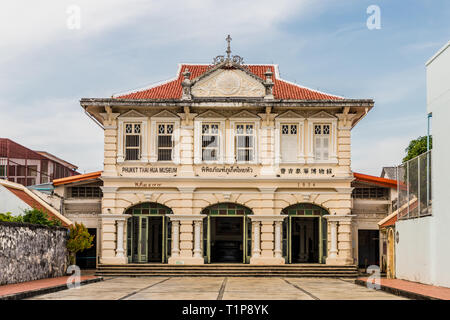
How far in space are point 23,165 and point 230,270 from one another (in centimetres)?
1246

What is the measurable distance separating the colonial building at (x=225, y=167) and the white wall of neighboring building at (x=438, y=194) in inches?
335

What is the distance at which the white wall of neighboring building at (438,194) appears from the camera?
20.0m

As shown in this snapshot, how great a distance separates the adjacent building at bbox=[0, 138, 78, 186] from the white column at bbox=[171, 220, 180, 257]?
841cm

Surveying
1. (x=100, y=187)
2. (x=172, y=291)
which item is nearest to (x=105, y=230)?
(x=100, y=187)

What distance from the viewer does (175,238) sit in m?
30.6

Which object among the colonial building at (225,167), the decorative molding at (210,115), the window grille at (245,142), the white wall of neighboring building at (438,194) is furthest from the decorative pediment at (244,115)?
the white wall of neighboring building at (438,194)

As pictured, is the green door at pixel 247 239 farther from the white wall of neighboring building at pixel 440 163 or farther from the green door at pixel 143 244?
the white wall of neighboring building at pixel 440 163

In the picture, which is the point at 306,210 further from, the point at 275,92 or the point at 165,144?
the point at 165,144

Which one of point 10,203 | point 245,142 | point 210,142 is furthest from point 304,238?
point 10,203

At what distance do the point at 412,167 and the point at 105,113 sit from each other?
13.5m

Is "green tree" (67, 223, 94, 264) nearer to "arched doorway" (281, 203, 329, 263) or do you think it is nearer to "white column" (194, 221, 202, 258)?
"white column" (194, 221, 202, 258)

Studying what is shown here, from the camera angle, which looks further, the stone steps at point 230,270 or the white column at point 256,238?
the white column at point 256,238
